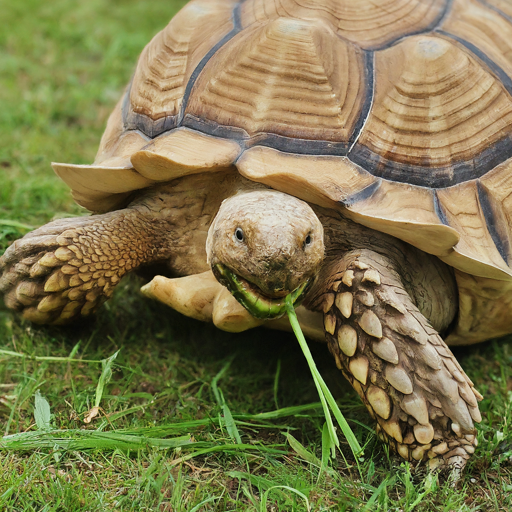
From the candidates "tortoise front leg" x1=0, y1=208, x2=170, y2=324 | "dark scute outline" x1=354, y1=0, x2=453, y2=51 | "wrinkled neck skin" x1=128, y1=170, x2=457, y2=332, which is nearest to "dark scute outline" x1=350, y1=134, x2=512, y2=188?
"wrinkled neck skin" x1=128, y1=170, x2=457, y2=332

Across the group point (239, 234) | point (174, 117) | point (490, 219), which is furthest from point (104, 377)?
point (490, 219)

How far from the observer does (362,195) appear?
7.09 feet

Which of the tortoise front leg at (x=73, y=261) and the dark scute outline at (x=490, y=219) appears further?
the tortoise front leg at (x=73, y=261)

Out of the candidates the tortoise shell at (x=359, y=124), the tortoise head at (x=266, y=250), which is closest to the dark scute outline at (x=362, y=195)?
the tortoise shell at (x=359, y=124)

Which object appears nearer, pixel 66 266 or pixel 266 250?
pixel 266 250

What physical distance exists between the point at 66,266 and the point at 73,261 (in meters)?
0.03

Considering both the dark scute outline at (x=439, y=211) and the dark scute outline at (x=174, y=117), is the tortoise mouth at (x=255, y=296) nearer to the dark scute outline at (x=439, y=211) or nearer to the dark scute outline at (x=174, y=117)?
the dark scute outline at (x=439, y=211)

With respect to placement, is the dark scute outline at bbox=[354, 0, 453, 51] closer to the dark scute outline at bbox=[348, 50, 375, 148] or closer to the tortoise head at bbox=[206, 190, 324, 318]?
the dark scute outline at bbox=[348, 50, 375, 148]

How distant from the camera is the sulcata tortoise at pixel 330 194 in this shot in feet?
6.77

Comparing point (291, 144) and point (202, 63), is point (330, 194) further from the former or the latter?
point (202, 63)

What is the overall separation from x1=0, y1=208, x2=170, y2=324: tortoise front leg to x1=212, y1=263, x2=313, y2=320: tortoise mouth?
55 cm

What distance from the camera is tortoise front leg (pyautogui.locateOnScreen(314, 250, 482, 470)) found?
2037mm

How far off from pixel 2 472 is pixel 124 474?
14.4 inches

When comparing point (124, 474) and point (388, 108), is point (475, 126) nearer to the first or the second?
point (388, 108)
